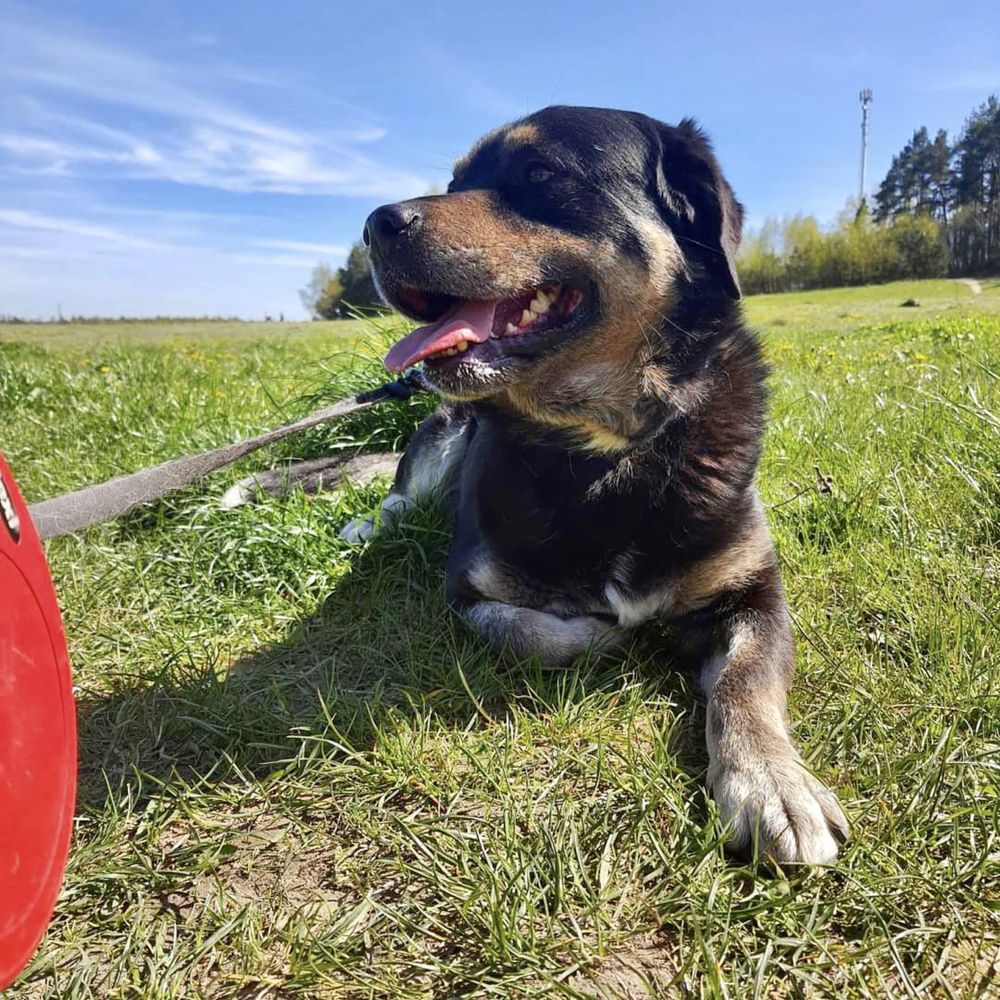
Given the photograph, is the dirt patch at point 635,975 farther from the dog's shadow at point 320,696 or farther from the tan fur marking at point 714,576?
the tan fur marking at point 714,576

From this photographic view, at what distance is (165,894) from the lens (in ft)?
5.37

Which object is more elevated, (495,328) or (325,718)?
(495,328)

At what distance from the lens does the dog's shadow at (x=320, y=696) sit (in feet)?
6.83

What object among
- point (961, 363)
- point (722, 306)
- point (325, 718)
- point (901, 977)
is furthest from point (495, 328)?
point (961, 363)

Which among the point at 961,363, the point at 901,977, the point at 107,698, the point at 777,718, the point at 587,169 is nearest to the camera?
the point at 901,977

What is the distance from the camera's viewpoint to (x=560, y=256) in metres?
2.47

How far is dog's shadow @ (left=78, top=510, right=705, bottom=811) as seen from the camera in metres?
2.08

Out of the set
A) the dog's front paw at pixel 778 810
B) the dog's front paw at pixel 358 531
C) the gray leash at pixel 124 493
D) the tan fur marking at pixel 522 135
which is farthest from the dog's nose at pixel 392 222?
the dog's front paw at pixel 778 810

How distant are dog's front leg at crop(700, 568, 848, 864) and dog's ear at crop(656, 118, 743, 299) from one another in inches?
48.2

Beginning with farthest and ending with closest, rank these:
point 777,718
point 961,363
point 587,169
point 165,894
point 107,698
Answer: point 961,363
point 587,169
point 107,698
point 777,718
point 165,894

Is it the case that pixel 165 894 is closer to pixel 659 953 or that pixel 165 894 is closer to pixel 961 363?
pixel 659 953

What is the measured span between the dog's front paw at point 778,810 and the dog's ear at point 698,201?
5.46 feet

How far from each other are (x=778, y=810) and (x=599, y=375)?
1.48 m

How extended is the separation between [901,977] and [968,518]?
2208 mm
